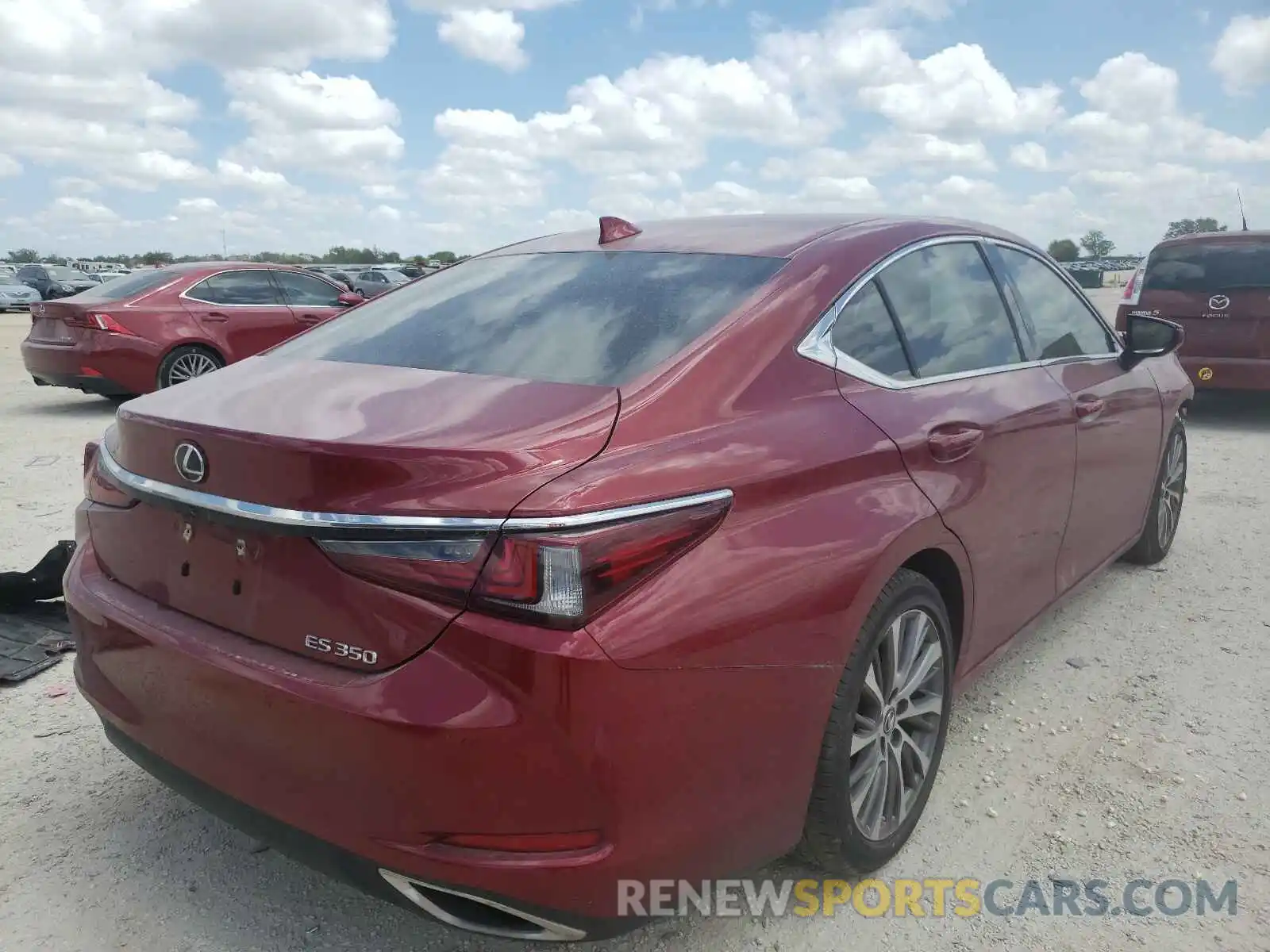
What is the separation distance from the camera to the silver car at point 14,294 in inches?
1188

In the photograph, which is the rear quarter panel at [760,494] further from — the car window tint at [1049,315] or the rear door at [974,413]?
the car window tint at [1049,315]

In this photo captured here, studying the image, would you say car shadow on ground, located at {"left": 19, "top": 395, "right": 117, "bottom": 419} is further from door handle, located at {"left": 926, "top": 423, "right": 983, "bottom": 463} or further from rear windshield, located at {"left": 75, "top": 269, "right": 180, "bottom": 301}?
door handle, located at {"left": 926, "top": 423, "right": 983, "bottom": 463}

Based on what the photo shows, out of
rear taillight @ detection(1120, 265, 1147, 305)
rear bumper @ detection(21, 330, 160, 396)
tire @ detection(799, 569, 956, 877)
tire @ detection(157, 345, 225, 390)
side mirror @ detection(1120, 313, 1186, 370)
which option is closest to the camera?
tire @ detection(799, 569, 956, 877)

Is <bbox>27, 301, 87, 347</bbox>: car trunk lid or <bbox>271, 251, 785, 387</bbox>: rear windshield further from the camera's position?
<bbox>27, 301, 87, 347</bbox>: car trunk lid

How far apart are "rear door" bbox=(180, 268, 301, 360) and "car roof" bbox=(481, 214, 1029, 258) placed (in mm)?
7228

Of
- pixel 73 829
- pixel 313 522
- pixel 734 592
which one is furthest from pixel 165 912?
pixel 734 592

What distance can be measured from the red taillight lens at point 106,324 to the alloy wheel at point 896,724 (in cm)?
879

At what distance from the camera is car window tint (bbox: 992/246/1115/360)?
11.5 ft

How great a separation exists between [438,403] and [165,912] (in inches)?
54.9

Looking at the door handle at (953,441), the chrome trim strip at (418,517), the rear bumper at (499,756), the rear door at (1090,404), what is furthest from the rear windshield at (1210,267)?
the chrome trim strip at (418,517)

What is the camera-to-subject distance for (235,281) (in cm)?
1030

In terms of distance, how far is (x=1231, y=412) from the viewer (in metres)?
9.91

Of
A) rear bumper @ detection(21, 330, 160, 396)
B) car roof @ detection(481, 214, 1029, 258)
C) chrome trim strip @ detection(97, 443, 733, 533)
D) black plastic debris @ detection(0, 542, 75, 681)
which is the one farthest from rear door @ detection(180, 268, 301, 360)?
chrome trim strip @ detection(97, 443, 733, 533)

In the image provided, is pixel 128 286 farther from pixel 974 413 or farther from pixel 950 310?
pixel 974 413
